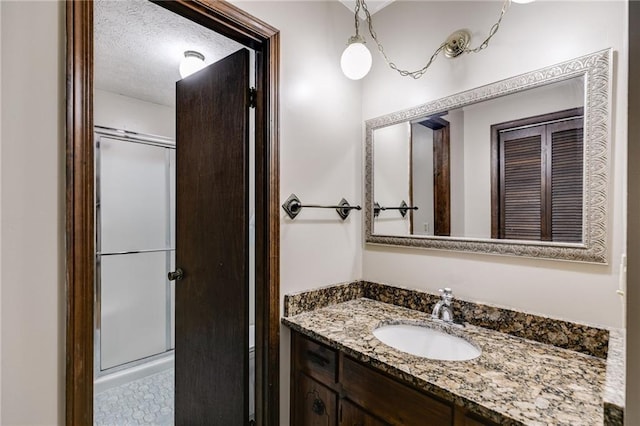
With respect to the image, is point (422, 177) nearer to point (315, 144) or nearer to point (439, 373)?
point (315, 144)

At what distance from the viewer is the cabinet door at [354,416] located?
1.10 meters

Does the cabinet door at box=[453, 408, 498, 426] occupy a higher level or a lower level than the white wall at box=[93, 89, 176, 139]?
lower

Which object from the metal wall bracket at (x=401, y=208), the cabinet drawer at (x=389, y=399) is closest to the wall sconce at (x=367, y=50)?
the metal wall bracket at (x=401, y=208)

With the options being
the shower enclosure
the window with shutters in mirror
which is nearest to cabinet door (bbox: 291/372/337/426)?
the window with shutters in mirror

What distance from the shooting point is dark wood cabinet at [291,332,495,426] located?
36.7 inches

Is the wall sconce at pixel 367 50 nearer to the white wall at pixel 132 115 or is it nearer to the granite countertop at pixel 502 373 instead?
the granite countertop at pixel 502 373

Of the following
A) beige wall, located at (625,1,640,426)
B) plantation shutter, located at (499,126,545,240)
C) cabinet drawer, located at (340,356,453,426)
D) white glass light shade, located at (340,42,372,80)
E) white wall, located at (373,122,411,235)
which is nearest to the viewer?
beige wall, located at (625,1,640,426)

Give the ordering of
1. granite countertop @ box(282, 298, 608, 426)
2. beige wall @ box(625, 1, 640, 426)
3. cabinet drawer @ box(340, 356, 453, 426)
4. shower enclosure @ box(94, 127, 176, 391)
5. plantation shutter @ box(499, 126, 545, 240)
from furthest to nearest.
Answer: shower enclosure @ box(94, 127, 176, 391), plantation shutter @ box(499, 126, 545, 240), cabinet drawer @ box(340, 356, 453, 426), granite countertop @ box(282, 298, 608, 426), beige wall @ box(625, 1, 640, 426)

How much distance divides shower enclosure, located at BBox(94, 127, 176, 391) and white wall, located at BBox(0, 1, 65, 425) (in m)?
1.84

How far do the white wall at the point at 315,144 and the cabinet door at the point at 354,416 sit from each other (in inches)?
14.6

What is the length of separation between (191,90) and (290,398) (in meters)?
1.69

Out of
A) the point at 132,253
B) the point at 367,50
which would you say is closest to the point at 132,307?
the point at 132,253

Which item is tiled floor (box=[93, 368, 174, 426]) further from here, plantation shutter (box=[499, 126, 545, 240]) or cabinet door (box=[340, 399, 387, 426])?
plantation shutter (box=[499, 126, 545, 240])

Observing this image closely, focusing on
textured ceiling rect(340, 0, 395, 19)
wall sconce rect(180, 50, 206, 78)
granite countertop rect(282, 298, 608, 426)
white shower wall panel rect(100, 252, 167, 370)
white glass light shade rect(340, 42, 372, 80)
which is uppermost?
textured ceiling rect(340, 0, 395, 19)
